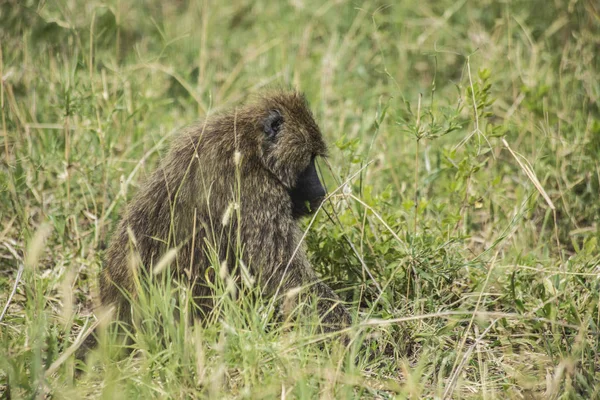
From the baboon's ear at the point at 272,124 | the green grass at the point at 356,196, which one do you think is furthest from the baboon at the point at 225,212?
the green grass at the point at 356,196

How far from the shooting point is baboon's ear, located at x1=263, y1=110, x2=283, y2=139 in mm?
3453

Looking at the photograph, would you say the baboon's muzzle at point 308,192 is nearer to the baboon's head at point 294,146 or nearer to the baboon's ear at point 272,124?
the baboon's head at point 294,146

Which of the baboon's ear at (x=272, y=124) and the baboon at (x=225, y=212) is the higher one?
the baboon's ear at (x=272, y=124)

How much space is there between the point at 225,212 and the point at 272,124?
535 mm

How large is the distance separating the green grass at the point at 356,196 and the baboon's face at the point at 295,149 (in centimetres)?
15

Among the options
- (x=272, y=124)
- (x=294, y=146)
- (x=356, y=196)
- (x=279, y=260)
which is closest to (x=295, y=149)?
(x=294, y=146)

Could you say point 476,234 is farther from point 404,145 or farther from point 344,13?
point 344,13

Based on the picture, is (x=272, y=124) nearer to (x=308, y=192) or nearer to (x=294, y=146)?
(x=294, y=146)

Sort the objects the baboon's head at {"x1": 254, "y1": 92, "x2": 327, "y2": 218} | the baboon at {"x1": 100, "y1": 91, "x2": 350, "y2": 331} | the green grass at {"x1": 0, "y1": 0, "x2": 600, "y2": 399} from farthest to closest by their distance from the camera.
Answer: the baboon's head at {"x1": 254, "y1": 92, "x2": 327, "y2": 218} → the baboon at {"x1": 100, "y1": 91, "x2": 350, "y2": 331} → the green grass at {"x1": 0, "y1": 0, "x2": 600, "y2": 399}

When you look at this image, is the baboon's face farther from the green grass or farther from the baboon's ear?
the green grass

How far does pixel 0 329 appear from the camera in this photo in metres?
3.30

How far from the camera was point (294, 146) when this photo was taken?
3502 mm

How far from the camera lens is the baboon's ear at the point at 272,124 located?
11.3 feet

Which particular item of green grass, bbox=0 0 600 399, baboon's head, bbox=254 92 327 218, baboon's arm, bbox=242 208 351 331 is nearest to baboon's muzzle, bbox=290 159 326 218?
baboon's head, bbox=254 92 327 218
